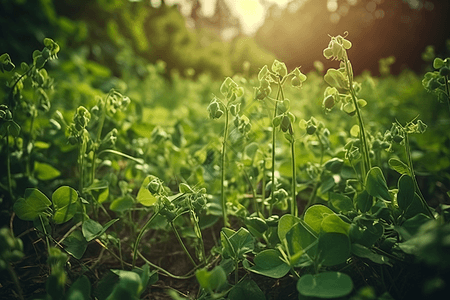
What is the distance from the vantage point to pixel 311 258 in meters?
0.58

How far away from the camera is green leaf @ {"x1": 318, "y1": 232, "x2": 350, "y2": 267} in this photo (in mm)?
567

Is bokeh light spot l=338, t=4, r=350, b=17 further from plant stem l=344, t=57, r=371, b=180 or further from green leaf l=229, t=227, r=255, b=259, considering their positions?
green leaf l=229, t=227, r=255, b=259

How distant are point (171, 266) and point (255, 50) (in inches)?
209

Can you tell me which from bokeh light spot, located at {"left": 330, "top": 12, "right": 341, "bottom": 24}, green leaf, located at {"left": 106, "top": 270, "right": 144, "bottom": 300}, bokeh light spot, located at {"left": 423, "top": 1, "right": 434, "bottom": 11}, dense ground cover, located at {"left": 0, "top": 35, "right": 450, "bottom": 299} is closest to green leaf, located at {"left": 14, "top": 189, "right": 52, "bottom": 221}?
dense ground cover, located at {"left": 0, "top": 35, "right": 450, "bottom": 299}

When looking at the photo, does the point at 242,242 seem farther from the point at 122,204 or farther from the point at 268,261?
the point at 122,204

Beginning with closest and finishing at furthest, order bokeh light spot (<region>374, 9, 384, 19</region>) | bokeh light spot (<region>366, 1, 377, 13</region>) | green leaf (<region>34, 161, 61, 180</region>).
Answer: green leaf (<region>34, 161, 61, 180</region>) → bokeh light spot (<region>374, 9, 384, 19</region>) → bokeh light spot (<region>366, 1, 377, 13</region>)

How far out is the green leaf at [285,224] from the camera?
0.62 metres

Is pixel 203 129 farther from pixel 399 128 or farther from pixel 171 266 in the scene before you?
pixel 399 128

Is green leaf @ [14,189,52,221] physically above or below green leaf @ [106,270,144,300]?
above

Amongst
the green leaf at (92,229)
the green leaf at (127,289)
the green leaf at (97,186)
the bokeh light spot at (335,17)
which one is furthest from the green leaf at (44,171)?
the bokeh light spot at (335,17)

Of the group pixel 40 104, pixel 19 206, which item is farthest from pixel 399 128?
pixel 40 104

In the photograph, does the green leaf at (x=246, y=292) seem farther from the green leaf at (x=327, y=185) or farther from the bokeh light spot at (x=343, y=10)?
the bokeh light spot at (x=343, y=10)

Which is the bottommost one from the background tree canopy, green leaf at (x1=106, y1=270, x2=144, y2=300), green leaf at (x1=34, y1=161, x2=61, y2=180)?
green leaf at (x1=106, y1=270, x2=144, y2=300)

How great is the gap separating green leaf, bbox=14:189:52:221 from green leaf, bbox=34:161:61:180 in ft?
1.11
